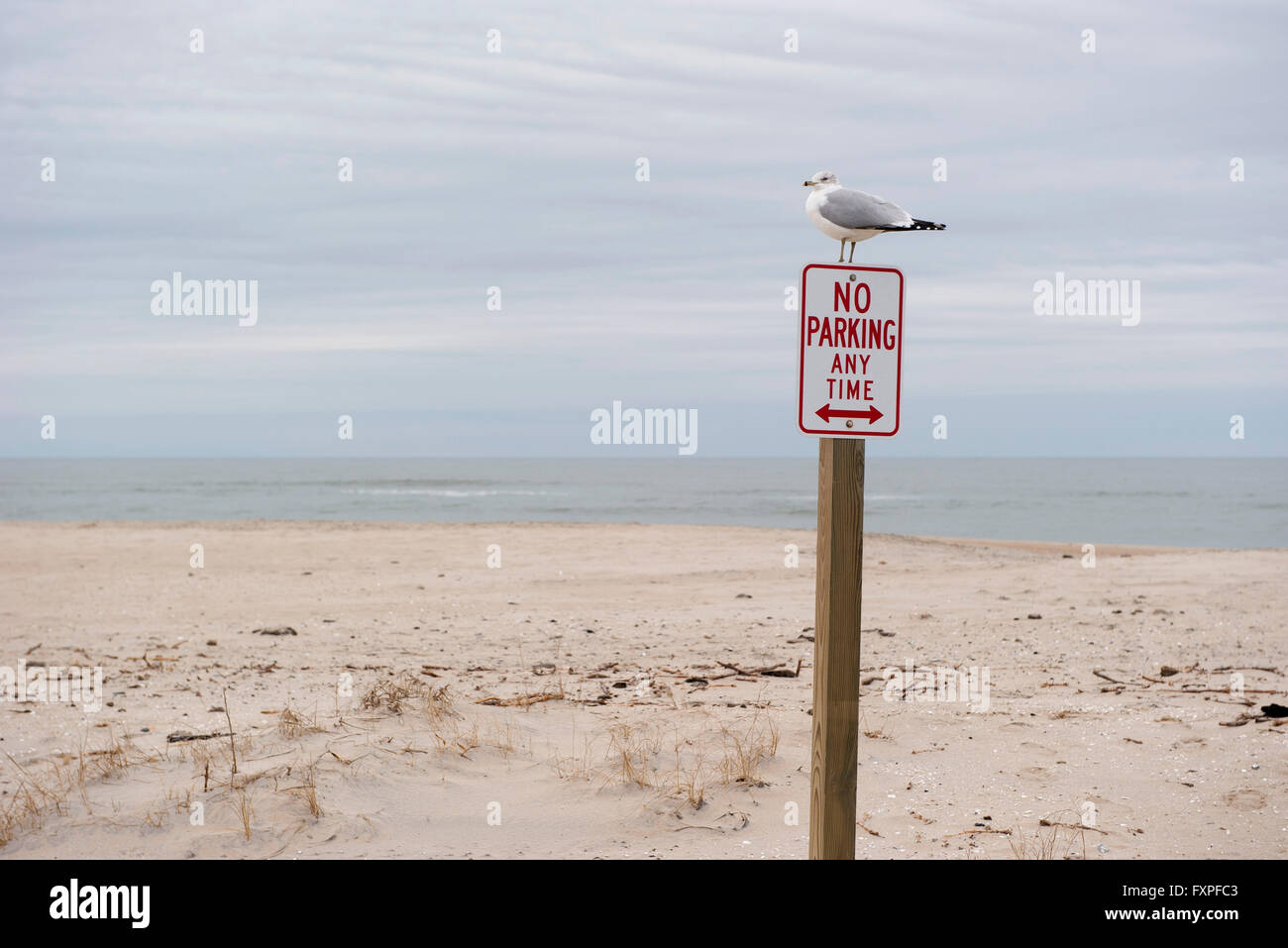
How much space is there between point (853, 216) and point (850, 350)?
0.55 metres

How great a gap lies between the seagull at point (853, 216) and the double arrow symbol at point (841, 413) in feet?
1.91

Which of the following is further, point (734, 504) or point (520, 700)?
point (734, 504)

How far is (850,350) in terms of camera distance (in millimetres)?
3408

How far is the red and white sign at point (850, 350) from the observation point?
337 cm

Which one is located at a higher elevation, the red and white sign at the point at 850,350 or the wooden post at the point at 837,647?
the red and white sign at the point at 850,350

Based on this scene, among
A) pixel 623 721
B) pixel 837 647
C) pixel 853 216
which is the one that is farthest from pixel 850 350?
pixel 623 721

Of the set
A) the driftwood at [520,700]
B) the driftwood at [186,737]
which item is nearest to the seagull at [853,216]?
the driftwood at [520,700]

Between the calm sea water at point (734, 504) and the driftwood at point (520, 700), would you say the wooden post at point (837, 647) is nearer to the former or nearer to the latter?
the driftwood at point (520, 700)

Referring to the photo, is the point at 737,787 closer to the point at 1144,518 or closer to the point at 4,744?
the point at 4,744

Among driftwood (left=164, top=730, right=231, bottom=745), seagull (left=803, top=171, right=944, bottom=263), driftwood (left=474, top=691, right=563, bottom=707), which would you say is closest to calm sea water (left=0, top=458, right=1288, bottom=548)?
driftwood (left=474, top=691, right=563, bottom=707)

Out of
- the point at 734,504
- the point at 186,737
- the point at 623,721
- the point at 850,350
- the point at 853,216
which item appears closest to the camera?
the point at 850,350

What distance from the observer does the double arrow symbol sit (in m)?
3.40

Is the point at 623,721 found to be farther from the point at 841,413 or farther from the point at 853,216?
the point at 853,216
